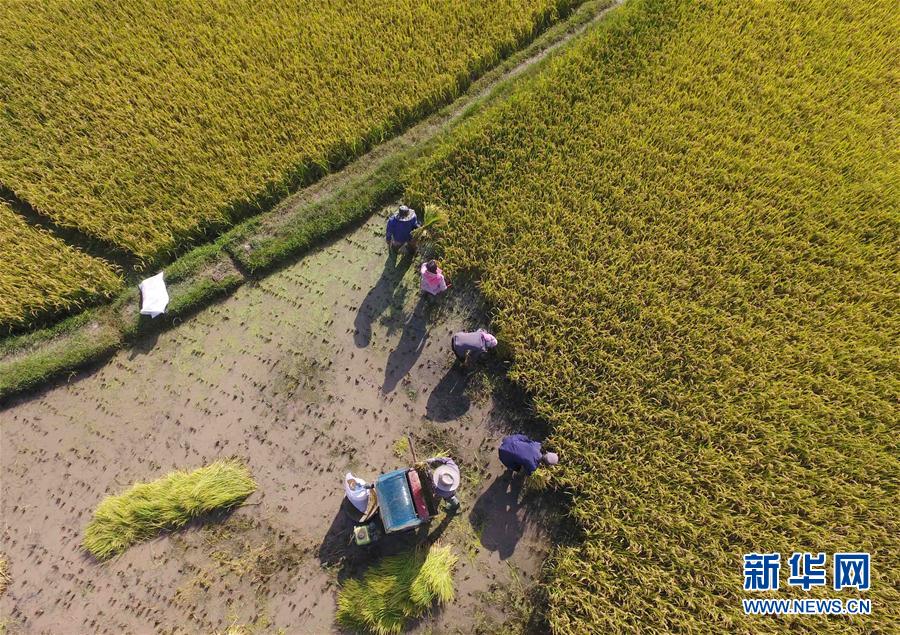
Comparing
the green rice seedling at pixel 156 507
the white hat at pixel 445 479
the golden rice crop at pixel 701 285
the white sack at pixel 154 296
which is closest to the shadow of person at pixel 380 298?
the golden rice crop at pixel 701 285

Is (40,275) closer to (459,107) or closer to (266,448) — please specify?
(266,448)

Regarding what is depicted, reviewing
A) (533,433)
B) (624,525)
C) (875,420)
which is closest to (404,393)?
(533,433)

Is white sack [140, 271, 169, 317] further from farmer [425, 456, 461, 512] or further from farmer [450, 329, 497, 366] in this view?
farmer [425, 456, 461, 512]

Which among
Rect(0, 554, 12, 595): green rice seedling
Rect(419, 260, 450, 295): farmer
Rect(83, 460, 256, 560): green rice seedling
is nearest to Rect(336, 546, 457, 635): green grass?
Rect(83, 460, 256, 560): green rice seedling

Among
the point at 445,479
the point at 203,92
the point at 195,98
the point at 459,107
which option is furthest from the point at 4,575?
the point at 459,107

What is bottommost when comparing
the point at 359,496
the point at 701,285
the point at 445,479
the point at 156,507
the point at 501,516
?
the point at 156,507

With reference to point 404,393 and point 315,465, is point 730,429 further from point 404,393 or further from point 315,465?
point 315,465
